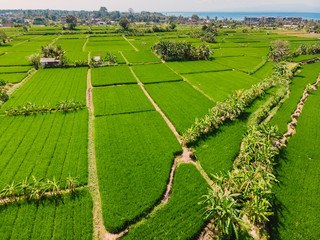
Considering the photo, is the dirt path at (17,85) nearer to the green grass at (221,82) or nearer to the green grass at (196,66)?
the green grass at (196,66)

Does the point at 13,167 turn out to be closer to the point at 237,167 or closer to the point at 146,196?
the point at 146,196

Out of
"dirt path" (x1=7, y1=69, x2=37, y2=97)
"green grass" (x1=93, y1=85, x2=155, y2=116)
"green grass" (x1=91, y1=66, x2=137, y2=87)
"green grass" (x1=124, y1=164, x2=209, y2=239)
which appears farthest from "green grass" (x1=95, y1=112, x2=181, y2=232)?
"dirt path" (x1=7, y1=69, x2=37, y2=97)

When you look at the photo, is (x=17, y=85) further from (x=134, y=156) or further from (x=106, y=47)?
(x=106, y=47)

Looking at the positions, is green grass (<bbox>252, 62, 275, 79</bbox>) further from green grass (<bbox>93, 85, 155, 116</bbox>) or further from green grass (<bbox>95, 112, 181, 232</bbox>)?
green grass (<bbox>95, 112, 181, 232</bbox>)

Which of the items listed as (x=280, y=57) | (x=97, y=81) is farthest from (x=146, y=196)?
→ (x=280, y=57)

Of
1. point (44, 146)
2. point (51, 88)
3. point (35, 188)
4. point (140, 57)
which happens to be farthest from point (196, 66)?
point (35, 188)

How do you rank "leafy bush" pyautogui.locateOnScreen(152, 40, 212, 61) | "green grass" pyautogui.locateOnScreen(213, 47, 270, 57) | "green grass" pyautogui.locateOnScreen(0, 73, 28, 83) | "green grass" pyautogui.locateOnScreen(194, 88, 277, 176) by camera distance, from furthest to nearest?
"green grass" pyautogui.locateOnScreen(213, 47, 270, 57)
"leafy bush" pyautogui.locateOnScreen(152, 40, 212, 61)
"green grass" pyautogui.locateOnScreen(0, 73, 28, 83)
"green grass" pyautogui.locateOnScreen(194, 88, 277, 176)
